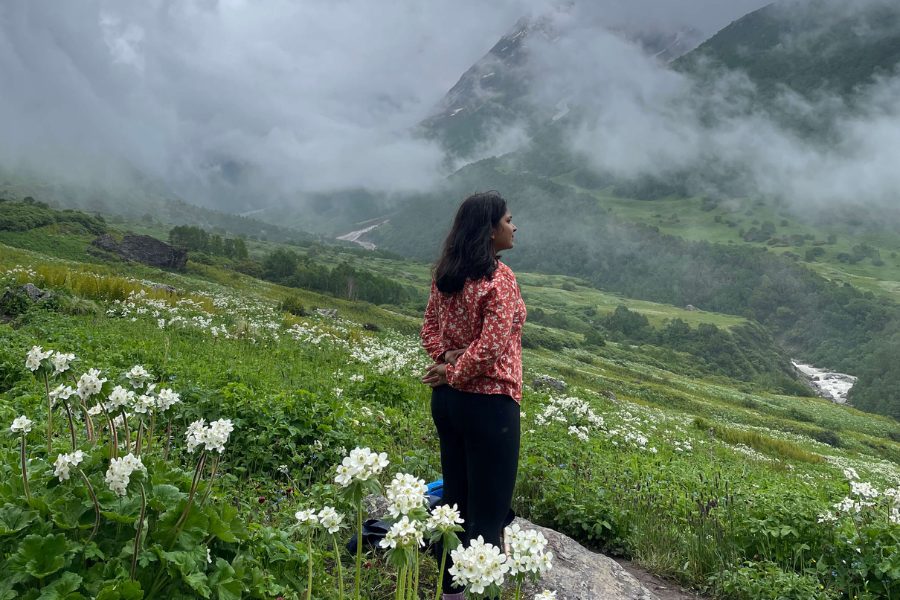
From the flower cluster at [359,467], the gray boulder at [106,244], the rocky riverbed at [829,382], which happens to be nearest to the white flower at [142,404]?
the flower cluster at [359,467]

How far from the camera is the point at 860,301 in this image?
537ft

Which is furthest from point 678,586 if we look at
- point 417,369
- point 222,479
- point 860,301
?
point 860,301

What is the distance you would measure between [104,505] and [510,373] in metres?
2.45

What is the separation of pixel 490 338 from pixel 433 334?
999 millimetres

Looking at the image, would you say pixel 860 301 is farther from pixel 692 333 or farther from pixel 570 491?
pixel 570 491

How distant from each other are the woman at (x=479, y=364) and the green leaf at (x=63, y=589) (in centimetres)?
219

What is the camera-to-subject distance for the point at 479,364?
3273mm

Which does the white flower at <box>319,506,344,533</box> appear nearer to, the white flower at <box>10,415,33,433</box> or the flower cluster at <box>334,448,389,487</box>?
the flower cluster at <box>334,448,389,487</box>

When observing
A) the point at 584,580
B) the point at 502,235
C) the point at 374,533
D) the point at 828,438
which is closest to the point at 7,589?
the point at 374,533

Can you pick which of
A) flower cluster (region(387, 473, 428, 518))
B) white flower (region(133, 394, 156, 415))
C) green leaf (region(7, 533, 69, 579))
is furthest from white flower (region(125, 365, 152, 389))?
flower cluster (region(387, 473, 428, 518))

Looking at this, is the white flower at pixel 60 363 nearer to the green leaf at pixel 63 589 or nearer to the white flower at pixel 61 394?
the white flower at pixel 61 394

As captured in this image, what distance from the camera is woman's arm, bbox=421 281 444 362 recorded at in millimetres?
3900

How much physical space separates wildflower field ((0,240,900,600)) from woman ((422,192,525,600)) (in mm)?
730

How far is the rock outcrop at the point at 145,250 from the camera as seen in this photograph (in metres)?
48.6
